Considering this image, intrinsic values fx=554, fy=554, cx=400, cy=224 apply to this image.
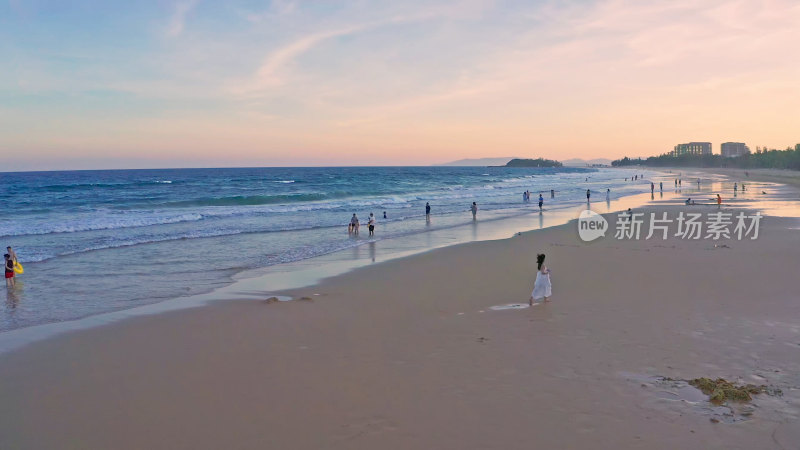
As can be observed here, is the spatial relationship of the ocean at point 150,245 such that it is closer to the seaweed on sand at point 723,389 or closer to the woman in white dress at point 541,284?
the woman in white dress at point 541,284

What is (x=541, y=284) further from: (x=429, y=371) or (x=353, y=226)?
(x=353, y=226)

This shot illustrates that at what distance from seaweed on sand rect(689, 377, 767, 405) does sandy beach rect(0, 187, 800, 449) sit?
6.9 inches

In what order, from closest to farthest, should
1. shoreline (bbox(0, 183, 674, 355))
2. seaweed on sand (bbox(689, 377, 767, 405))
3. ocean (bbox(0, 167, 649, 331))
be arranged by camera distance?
seaweed on sand (bbox(689, 377, 767, 405))
shoreline (bbox(0, 183, 674, 355))
ocean (bbox(0, 167, 649, 331))

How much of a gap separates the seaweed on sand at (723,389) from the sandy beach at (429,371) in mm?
175

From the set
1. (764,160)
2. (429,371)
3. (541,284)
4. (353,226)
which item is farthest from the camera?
(764,160)

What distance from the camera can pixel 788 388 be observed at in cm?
707

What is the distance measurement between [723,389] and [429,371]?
12.4 feet

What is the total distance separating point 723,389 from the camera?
22.8 ft

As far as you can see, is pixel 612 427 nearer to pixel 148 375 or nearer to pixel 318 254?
pixel 148 375

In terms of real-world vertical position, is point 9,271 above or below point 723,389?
above

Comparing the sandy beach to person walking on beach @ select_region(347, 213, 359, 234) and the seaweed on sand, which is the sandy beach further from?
person walking on beach @ select_region(347, 213, 359, 234)

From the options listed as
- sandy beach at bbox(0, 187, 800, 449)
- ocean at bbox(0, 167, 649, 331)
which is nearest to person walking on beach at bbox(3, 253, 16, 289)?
ocean at bbox(0, 167, 649, 331)

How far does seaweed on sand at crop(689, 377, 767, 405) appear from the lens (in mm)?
6723

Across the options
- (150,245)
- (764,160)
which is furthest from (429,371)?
(764,160)
